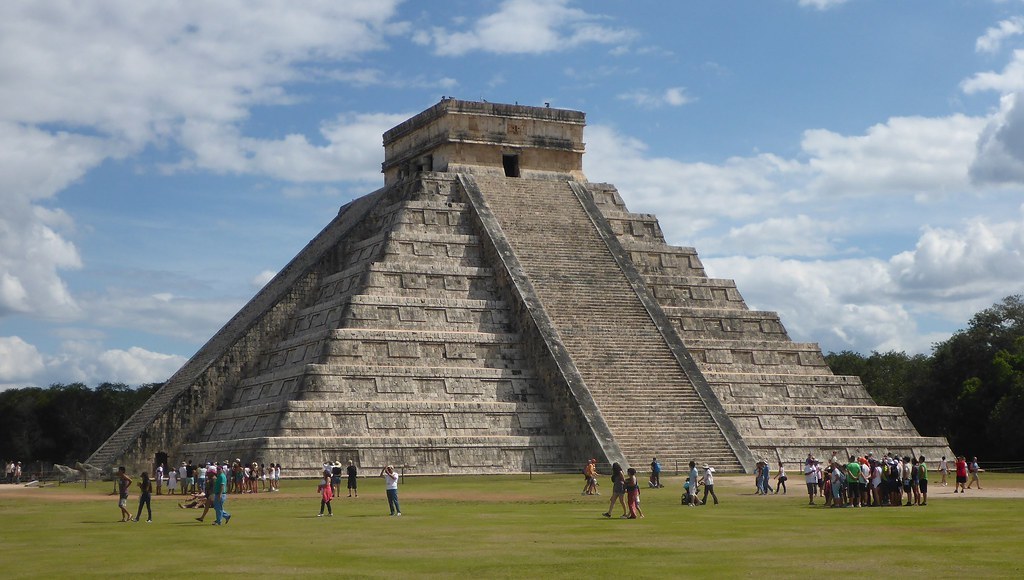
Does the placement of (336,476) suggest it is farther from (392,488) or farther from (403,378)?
(392,488)

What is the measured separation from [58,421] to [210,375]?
122 feet

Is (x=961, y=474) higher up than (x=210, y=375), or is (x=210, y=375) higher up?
(x=210, y=375)

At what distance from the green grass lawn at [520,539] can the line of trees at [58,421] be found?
44.0 metres

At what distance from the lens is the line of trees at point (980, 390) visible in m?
46.5

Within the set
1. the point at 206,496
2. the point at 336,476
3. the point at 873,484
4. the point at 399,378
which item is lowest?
the point at 206,496

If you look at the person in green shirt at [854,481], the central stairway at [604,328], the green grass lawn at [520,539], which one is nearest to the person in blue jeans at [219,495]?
the green grass lawn at [520,539]

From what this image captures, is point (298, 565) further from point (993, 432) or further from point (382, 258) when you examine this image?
point (993, 432)

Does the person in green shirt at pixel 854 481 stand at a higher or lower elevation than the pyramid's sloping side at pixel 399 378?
lower

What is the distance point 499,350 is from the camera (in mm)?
37844

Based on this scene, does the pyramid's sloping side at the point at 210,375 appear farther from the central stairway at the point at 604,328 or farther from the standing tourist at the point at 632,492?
the standing tourist at the point at 632,492

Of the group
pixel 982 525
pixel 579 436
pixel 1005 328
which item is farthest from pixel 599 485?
pixel 1005 328

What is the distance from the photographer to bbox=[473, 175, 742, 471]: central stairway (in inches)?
1374

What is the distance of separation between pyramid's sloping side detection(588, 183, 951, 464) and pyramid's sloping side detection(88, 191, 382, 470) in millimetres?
10346

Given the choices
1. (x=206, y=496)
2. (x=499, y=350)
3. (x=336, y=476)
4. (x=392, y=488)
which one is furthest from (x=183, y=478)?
(x=392, y=488)
